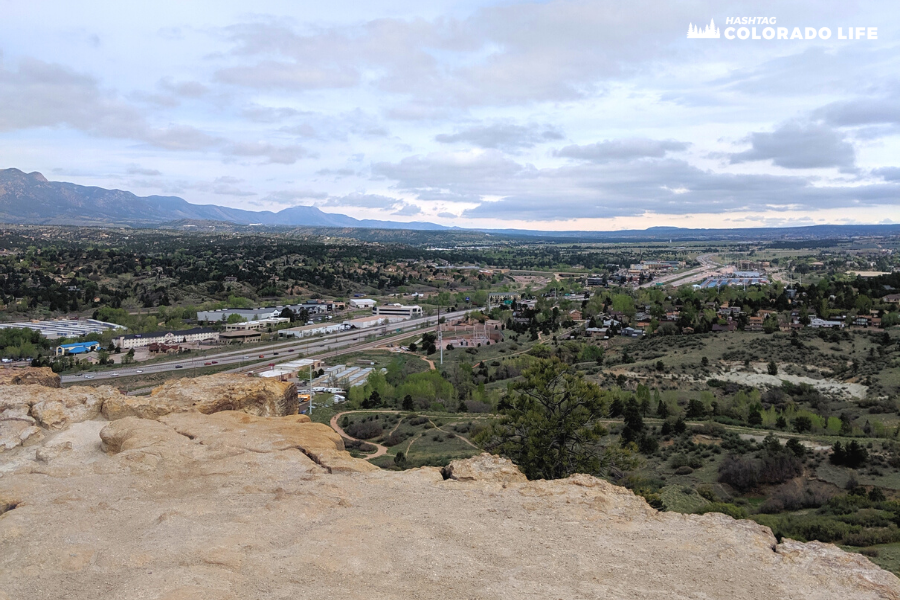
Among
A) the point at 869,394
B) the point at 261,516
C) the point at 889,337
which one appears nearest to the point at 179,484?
the point at 261,516

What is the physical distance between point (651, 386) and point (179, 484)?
4303cm

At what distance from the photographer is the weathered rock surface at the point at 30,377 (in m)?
18.5

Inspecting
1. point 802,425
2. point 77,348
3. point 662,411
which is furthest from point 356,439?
point 77,348

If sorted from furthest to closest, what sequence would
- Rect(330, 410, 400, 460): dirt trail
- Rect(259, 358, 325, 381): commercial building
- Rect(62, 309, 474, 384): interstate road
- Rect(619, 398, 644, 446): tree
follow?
1. Rect(62, 309, 474, 384): interstate road
2. Rect(259, 358, 325, 381): commercial building
3. Rect(619, 398, 644, 446): tree
4. Rect(330, 410, 400, 460): dirt trail

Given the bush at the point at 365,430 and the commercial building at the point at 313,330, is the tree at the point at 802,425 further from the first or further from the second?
the commercial building at the point at 313,330

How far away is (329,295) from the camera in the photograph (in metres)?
138

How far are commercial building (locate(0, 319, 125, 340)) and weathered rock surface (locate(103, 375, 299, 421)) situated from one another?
74.9 metres

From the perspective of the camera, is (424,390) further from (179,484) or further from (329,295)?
(329,295)

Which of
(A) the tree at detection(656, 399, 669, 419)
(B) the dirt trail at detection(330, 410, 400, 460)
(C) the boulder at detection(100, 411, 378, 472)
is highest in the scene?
(C) the boulder at detection(100, 411, 378, 472)

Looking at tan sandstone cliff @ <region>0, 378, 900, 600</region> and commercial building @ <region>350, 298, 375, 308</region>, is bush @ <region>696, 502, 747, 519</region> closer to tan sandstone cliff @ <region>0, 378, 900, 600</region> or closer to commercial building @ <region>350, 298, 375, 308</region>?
tan sandstone cliff @ <region>0, 378, 900, 600</region>

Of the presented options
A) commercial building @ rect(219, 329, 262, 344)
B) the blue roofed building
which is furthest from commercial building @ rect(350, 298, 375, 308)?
the blue roofed building

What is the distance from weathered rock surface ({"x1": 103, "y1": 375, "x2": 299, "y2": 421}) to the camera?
1602 centimetres

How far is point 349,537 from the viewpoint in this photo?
8789 millimetres

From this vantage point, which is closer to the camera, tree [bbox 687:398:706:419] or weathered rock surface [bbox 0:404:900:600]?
weathered rock surface [bbox 0:404:900:600]
